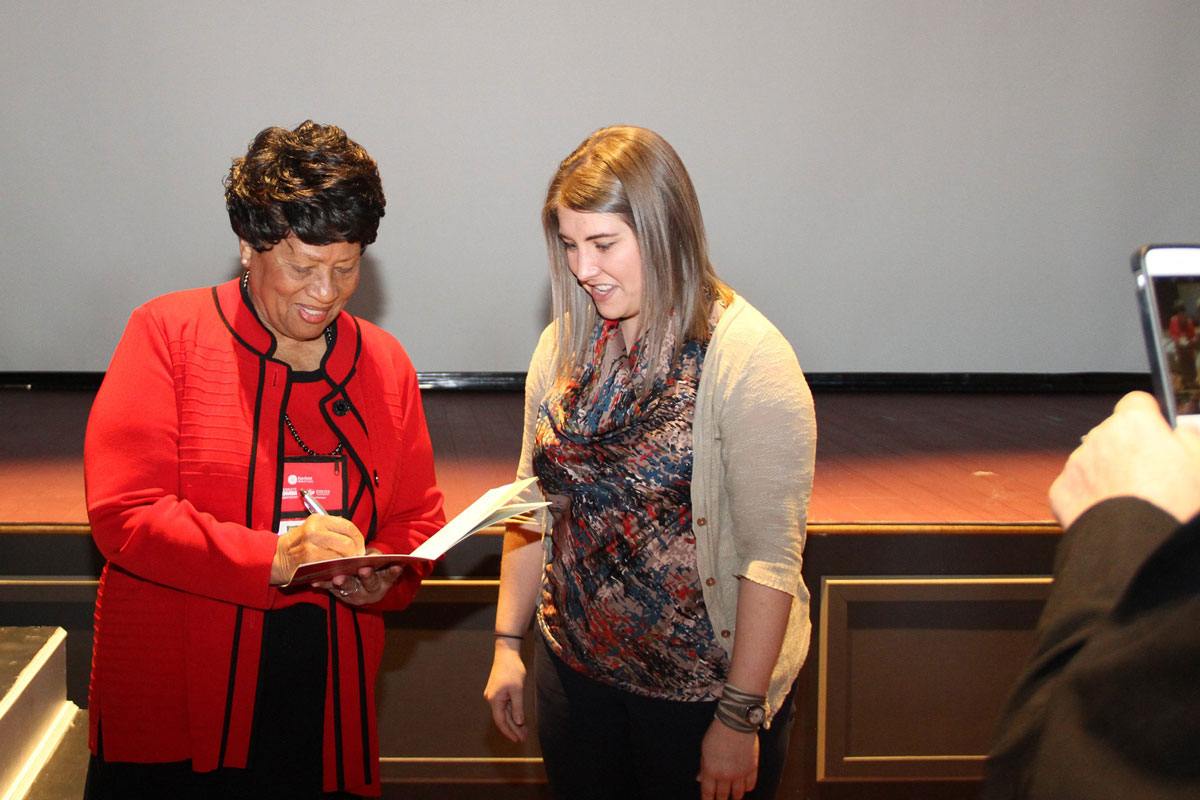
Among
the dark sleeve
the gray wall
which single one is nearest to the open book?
the dark sleeve

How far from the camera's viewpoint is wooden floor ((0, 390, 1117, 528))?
2.51m

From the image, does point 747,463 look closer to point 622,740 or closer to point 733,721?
point 733,721

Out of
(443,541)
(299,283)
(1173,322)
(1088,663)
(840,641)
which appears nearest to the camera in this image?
(1088,663)

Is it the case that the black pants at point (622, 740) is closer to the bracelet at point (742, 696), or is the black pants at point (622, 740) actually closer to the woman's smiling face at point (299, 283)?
the bracelet at point (742, 696)

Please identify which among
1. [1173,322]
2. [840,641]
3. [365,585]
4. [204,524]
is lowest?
[840,641]

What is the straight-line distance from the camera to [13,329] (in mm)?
3912

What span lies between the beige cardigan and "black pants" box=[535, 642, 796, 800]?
0.49ft

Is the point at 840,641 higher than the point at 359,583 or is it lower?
lower

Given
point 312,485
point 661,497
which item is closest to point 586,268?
point 661,497

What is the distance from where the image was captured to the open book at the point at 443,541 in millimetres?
1210

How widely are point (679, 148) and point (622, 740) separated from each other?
3.13m

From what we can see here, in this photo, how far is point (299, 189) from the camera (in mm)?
1327

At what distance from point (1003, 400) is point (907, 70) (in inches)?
57.7

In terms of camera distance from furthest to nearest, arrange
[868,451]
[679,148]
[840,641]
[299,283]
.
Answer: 1. [679,148]
2. [868,451]
3. [840,641]
4. [299,283]
